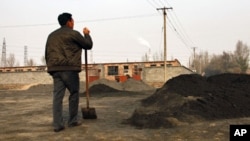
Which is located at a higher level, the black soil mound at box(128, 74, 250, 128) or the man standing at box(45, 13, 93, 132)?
the man standing at box(45, 13, 93, 132)

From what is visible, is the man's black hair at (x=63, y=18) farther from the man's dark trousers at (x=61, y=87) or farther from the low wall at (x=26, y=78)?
the low wall at (x=26, y=78)

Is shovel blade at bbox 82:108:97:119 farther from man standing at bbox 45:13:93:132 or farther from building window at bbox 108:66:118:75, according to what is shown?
building window at bbox 108:66:118:75

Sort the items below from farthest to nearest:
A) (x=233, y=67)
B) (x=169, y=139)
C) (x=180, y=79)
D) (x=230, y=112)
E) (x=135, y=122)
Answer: (x=233, y=67) → (x=180, y=79) → (x=230, y=112) → (x=135, y=122) → (x=169, y=139)

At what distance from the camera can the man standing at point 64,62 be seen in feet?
16.6

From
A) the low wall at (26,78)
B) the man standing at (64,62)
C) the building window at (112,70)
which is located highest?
the man standing at (64,62)

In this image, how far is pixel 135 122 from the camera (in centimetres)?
542

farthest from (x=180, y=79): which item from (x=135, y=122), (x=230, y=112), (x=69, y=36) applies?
(x=69, y=36)

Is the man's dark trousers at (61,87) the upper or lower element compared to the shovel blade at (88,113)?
upper

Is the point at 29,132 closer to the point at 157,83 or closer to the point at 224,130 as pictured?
the point at 224,130

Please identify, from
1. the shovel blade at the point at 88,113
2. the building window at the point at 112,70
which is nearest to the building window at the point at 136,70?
the building window at the point at 112,70

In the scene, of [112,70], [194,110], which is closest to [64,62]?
[194,110]

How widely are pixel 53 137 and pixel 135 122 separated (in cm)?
158

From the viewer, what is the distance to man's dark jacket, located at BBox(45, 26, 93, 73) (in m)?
5.08

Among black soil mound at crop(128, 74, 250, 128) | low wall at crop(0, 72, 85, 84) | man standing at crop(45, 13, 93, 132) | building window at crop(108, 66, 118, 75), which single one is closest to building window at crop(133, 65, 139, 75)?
building window at crop(108, 66, 118, 75)
